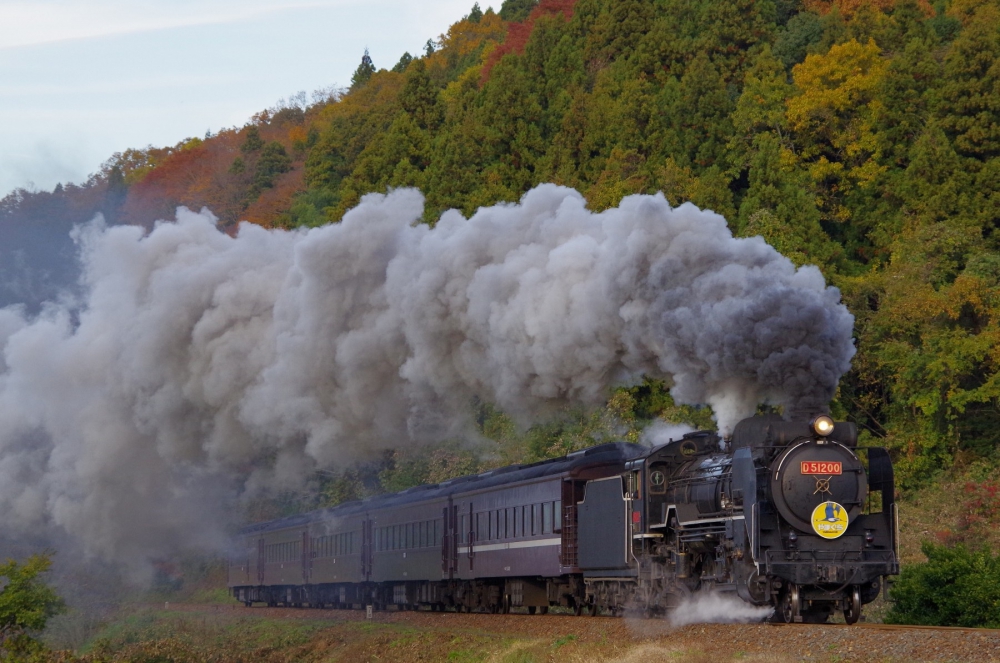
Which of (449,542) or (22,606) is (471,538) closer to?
(449,542)

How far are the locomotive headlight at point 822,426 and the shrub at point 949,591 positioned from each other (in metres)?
5.73

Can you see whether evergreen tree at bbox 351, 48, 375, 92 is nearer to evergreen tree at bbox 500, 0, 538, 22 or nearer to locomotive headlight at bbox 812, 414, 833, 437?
evergreen tree at bbox 500, 0, 538, 22

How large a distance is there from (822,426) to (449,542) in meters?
14.2

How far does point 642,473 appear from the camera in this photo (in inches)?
908

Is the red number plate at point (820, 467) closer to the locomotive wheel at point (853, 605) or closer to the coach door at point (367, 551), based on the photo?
the locomotive wheel at point (853, 605)

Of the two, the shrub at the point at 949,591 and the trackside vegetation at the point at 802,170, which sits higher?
the trackside vegetation at the point at 802,170

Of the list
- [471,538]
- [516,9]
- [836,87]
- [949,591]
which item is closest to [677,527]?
[949,591]

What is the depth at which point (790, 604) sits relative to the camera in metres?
20.8

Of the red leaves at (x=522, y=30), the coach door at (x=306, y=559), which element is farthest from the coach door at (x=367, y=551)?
the red leaves at (x=522, y=30)

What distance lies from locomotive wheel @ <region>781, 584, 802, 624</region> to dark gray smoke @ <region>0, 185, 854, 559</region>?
3026mm

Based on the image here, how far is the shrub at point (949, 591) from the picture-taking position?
23.5 metres

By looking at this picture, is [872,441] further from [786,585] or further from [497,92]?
[497,92]

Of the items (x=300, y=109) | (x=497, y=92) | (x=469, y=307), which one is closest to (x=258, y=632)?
(x=469, y=307)

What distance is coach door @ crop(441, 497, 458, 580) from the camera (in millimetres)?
32219
